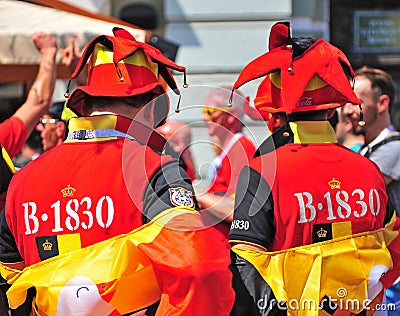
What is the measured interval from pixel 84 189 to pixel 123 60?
495 mm

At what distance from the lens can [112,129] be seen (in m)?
2.90

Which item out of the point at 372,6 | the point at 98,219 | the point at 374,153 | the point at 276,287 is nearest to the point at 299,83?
the point at 276,287

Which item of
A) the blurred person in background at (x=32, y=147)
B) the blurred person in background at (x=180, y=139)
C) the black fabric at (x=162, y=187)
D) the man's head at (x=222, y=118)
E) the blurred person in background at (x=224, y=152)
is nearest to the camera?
the black fabric at (x=162, y=187)

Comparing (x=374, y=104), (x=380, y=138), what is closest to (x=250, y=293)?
(x=380, y=138)

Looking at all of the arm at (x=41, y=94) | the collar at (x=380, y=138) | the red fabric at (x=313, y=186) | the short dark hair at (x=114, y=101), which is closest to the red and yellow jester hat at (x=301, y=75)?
the red fabric at (x=313, y=186)

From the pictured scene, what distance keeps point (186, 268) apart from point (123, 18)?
296 inches

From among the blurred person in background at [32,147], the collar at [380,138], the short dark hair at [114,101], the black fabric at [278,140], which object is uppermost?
the short dark hair at [114,101]

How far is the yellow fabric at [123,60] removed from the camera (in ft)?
9.97

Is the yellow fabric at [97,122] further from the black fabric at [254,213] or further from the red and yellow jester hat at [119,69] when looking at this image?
the black fabric at [254,213]

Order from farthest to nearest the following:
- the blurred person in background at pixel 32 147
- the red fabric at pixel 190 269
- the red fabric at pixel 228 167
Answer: the blurred person in background at pixel 32 147 → the red fabric at pixel 228 167 → the red fabric at pixel 190 269

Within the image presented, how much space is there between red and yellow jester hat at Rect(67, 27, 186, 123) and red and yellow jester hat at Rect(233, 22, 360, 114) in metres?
0.37

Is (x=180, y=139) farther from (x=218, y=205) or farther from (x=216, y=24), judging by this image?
(x=216, y=24)

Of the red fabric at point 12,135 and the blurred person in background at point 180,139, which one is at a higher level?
the red fabric at point 12,135

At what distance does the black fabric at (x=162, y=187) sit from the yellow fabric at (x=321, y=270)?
0.48 m
